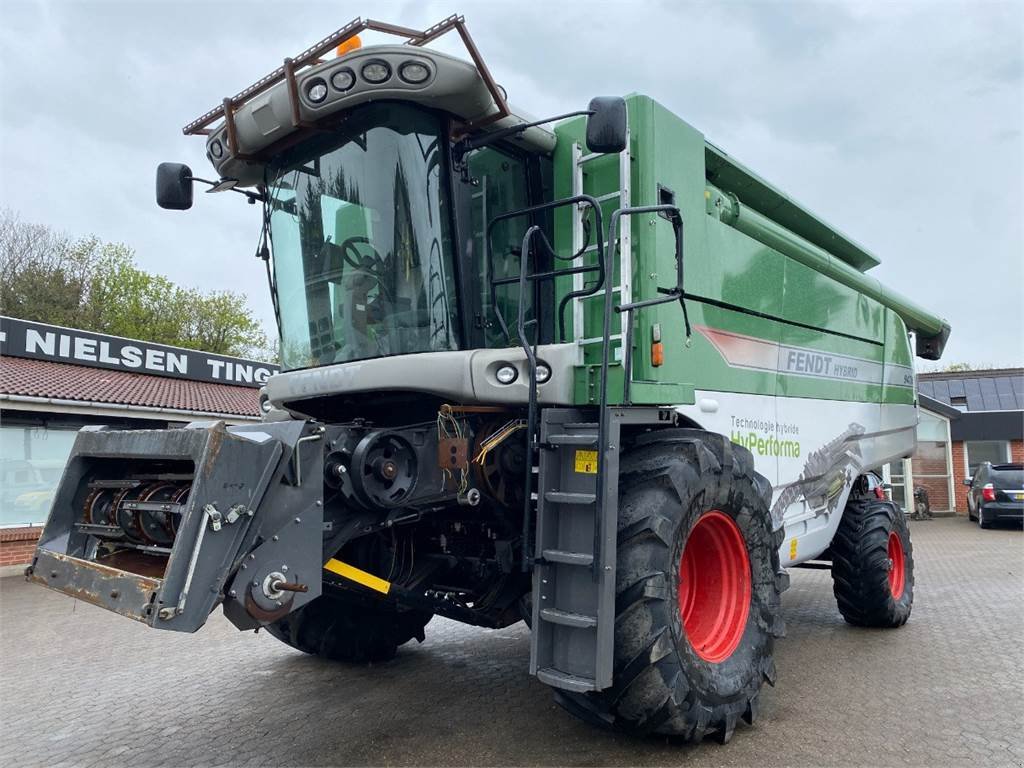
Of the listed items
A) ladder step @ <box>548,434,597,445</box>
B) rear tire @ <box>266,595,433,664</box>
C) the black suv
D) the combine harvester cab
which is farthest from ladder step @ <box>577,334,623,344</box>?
the black suv

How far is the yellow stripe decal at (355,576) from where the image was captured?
3.72m

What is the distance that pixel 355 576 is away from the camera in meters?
3.77

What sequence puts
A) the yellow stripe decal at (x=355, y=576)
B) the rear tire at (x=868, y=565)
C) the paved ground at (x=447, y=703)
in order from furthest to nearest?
the rear tire at (x=868, y=565) → the paved ground at (x=447, y=703) → the yellow stripe decal at (x=355, y=576)

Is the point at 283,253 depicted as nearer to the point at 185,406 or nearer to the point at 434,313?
the point at 434,313

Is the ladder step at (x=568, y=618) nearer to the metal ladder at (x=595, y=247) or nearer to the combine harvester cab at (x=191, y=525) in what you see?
the combine harvester cab at (x=191, y=525)

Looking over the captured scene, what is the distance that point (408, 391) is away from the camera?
13.1ft

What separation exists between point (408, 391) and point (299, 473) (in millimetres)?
814

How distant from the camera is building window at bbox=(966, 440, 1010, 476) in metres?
23.0

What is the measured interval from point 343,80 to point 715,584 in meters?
3.13

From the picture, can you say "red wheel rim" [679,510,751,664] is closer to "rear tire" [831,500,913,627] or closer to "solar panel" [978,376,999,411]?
"rear tire" [831,500,913,627]

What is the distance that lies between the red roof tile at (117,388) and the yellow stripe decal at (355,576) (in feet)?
32.1

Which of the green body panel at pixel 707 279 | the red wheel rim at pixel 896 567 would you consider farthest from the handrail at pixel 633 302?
the red wheel rim at pixel 896 567

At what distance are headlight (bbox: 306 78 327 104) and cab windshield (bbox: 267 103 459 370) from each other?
0.71ft

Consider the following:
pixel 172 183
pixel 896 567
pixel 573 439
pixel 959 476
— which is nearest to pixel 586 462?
pixel 573 439
